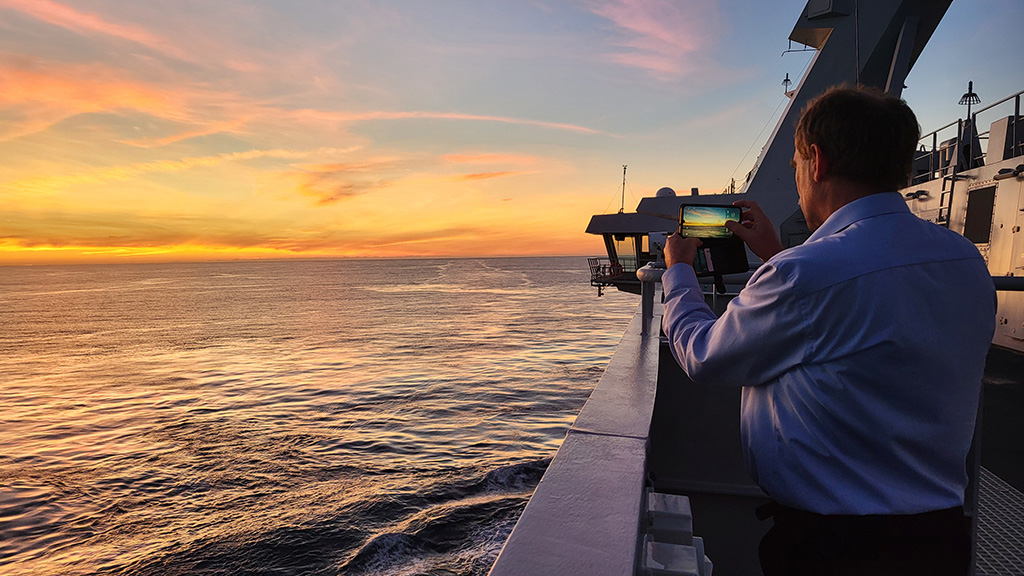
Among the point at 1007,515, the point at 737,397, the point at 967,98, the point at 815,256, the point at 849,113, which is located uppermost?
the point at 967,98

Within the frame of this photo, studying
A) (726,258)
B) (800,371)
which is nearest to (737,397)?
(726,258)

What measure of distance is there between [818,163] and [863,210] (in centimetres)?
20

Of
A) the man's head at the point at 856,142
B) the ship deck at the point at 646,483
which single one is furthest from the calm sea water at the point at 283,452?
the man's head at the point at 856,142

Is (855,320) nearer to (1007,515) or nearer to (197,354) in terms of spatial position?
(1007,515)

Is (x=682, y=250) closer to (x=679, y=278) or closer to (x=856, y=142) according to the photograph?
(x=679, y=278)

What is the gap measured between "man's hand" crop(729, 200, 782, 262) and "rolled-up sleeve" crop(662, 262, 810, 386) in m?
0.48

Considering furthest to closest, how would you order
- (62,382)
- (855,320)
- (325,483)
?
1. (62,382)
2. (325,483)
3. (855,320)

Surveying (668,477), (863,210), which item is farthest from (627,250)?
(863,210)

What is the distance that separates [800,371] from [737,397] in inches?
90.1

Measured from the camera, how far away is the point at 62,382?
27.6 metres

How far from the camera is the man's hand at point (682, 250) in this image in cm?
189

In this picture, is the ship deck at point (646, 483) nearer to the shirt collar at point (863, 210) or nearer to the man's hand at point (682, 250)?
the man's hand at point (682, 250)

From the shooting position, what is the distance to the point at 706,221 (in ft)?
6.54

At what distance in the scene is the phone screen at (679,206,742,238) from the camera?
6.50 ft
